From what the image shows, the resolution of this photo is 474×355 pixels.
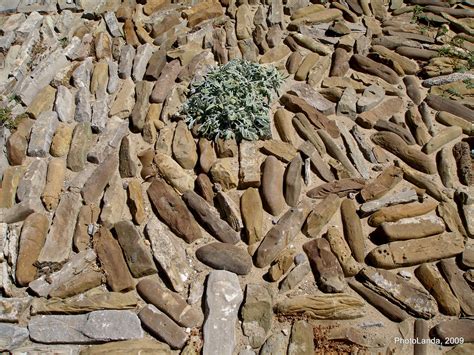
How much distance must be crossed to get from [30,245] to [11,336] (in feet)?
2.57

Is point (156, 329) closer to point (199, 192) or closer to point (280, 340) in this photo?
point (280, 340)

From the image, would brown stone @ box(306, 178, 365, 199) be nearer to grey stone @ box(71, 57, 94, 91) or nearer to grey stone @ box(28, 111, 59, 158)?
grey stone @ box(28, 111, 59, 158)

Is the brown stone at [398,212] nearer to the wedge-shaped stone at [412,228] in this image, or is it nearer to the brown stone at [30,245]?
the wedge-shaped stone at [412,228]

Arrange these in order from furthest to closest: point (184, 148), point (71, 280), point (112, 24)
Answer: point (112, 24) → point (184, 148) → point (71, 280)

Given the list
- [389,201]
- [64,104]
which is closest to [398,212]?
[389,201]

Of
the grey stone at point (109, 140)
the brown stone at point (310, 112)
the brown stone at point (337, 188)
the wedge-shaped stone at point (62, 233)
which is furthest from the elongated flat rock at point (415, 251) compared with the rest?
the grey stone at point (109, 140)

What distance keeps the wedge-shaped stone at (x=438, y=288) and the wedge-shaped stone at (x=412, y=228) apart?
0.29 m

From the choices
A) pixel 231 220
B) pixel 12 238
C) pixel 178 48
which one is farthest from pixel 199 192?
pixel 178 48

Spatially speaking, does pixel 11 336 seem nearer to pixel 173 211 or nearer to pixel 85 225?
pixel 85 225

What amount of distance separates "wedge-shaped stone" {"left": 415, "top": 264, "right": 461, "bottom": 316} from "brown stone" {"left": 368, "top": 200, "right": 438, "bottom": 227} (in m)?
0.49

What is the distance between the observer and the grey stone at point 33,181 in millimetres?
4492

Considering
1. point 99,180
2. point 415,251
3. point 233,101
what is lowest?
point 415,251

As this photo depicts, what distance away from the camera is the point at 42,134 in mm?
4996

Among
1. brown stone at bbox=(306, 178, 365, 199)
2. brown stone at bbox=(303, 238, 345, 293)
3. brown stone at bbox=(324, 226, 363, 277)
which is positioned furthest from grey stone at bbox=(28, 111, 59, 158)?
brown stone at bbox=(324, 226, 363, 277)
